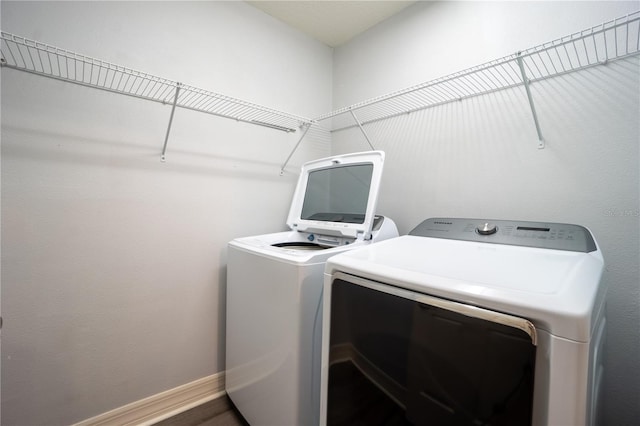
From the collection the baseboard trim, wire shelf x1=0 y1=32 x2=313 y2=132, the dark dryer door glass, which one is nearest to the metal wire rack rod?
wire shelf x1=0 y1=32 x2=313 y2=132

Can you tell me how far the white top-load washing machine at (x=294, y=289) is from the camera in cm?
118

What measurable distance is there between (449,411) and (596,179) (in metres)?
1.27

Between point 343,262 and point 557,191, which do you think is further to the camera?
point 557,191

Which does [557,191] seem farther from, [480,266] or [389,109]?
[389,109]

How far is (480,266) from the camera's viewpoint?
32.8 inches

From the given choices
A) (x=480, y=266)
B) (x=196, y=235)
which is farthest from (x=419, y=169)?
(x=196, y=235)

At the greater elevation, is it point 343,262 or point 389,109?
point 389,109

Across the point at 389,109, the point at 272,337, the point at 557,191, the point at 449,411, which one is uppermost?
the point at 389,109

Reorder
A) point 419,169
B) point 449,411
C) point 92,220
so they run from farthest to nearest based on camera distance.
Answer: 1. point 419,169
2. point 92,220
3. point 449,411

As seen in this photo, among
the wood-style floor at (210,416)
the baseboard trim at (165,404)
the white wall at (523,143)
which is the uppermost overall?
the white wall at (523,143)

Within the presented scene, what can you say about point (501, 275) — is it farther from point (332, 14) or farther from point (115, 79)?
point (332, 14)

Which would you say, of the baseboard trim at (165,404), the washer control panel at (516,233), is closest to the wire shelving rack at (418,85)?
the washer control panel at (516,233)

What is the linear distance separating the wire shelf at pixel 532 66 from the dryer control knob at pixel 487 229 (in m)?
0.67

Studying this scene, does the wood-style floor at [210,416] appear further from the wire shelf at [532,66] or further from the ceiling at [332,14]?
the ceiling at [332,14]
